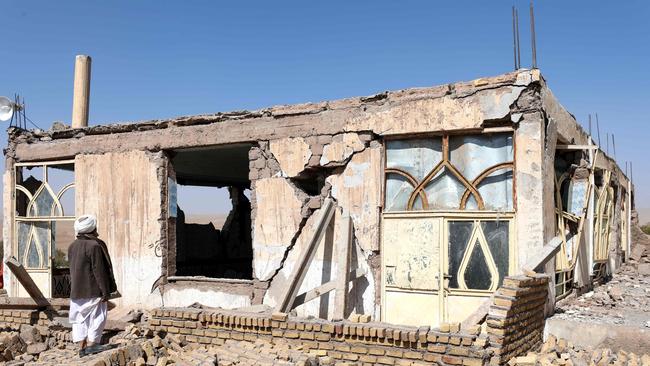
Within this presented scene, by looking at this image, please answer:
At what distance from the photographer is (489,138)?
7035mm

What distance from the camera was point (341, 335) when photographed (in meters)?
6.13

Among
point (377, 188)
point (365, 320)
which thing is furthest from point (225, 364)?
point (377, 188)

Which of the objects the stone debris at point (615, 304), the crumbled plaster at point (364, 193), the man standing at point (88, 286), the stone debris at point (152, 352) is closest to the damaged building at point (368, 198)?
the crumbled plaster at point (364, 193)

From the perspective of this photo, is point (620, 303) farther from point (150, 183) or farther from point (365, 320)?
point (150, 183)

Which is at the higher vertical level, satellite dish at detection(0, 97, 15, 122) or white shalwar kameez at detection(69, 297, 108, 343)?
satellite dish at detection(0, 97, 15, 122)

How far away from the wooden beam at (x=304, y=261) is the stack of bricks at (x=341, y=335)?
35 cm

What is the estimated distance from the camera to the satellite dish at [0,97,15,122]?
10352 millimetres

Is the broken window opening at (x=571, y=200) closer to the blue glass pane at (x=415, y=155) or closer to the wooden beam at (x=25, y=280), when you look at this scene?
the blue glass pane at (x=415, y=155)

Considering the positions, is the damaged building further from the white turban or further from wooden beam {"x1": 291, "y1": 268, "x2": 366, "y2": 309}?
the white turban

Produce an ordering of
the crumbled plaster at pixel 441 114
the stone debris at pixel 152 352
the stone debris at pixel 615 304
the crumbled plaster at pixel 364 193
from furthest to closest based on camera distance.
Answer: the crumbled plaster at pixel 364 193 → the stone debris at pixel 615 304 → the crumbled plaster at pixel 441 114 → the stone debris at pixel 152 352

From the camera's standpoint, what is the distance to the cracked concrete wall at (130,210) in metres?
8.91

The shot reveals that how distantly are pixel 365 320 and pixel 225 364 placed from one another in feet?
4.99

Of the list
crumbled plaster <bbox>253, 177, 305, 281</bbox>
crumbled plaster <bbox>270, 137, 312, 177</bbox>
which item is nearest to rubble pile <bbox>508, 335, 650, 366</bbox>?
crumbled plaster <bbox>253, 177, 305, 281</bbox>

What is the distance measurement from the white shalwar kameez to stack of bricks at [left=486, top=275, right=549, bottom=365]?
14.1 ft
